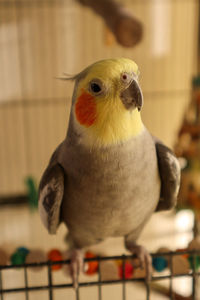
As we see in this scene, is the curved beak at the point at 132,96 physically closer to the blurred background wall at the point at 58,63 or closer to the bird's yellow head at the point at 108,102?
the bird's yellow head at the point at 108,102

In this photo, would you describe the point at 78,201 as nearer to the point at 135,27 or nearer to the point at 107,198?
the point at 107,198

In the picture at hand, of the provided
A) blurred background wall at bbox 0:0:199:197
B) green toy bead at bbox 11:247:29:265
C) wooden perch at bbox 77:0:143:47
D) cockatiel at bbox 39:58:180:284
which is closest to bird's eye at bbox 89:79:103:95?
cockatiel at bbox 39:58:180:284

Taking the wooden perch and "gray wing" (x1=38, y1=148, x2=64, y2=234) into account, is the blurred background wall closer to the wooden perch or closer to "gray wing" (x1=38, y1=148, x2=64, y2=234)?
the wooden perch

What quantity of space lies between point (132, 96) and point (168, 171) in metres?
0.18

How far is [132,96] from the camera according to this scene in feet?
1.35

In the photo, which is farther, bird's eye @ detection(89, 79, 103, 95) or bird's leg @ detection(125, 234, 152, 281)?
bird's leg @ detection(125, 234, 152, 281)

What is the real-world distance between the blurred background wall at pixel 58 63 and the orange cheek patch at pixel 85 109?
0.54 meters

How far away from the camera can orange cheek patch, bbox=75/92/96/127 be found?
439 mm

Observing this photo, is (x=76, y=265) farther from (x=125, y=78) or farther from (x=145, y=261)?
(x=125, y=78)

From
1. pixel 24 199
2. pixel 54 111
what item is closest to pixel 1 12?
pixel 54 111

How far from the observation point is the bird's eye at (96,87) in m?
0.41

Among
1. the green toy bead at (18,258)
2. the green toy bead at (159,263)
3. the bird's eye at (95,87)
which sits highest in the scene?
the bird's eye at (95,87)

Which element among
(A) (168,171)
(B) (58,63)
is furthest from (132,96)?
(B) (58,63)

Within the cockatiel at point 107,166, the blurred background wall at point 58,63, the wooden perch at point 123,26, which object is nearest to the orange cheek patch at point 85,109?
the cockatiel at point 107,166
